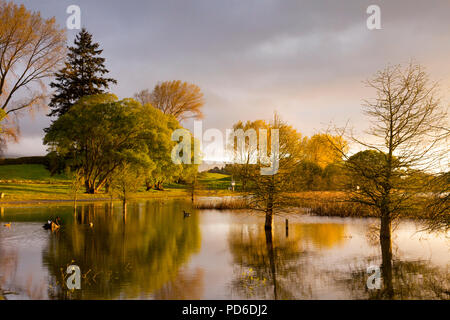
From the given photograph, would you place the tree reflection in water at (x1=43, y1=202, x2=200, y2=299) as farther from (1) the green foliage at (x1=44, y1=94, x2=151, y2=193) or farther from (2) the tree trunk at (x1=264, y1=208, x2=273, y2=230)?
(1) the green foliage at (x1=44, y1=94, x2=151, y2=193)

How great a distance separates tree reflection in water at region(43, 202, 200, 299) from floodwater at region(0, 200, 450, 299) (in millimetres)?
39

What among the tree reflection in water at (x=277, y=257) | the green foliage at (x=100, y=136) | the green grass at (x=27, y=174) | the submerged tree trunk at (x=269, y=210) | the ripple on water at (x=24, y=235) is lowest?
the tree reflection in water at (x=277, y=257)

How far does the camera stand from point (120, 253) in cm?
1816

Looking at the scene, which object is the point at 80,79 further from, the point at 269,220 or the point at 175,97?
the point at 269,220

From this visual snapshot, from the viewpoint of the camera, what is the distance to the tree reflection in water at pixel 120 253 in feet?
41.7

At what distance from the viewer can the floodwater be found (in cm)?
1278

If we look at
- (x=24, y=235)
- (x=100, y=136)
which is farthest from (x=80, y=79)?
(x=24, y=235)

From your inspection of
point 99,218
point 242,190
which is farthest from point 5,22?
point 242,190

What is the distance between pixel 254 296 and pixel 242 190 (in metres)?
13.0

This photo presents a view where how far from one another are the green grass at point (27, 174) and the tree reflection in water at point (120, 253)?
32.5m

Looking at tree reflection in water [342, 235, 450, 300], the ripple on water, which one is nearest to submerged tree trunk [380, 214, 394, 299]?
tree reflection in water [342, 235, 450, 300]

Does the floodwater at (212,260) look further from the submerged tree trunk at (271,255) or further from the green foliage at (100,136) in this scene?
the green foliage at (100,136)

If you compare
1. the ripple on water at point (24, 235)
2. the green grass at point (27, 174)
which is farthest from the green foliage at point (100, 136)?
the ripple on water at point (24, 235)
